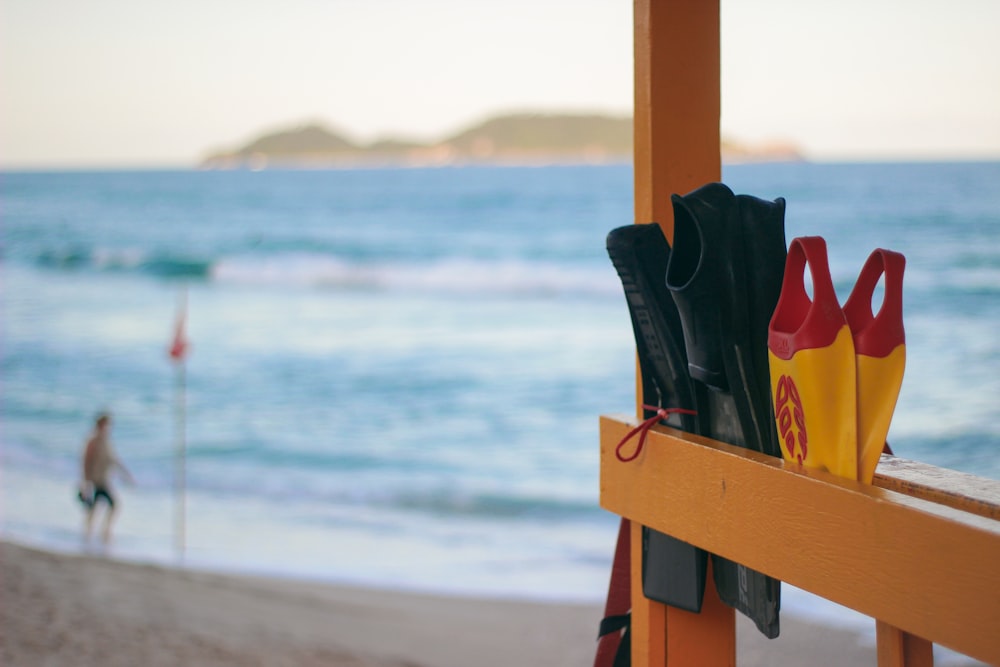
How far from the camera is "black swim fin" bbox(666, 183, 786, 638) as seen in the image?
1200mm

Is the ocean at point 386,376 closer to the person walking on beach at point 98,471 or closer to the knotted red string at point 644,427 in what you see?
the person walking on beach at point 98,471

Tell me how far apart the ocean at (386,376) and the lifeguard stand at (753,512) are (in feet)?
11.2

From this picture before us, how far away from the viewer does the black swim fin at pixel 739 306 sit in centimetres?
120

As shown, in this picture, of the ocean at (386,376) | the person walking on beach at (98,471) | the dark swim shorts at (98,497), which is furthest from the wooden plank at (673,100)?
the dark swim shorts at (98,497)

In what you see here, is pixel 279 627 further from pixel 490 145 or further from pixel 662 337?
pixel 490 145

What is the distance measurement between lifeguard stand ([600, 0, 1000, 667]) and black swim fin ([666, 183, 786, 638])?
0.22ft

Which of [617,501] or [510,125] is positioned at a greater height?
[510,125]

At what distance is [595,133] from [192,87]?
19986 millimetres

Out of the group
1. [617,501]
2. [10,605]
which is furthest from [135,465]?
[617,501]

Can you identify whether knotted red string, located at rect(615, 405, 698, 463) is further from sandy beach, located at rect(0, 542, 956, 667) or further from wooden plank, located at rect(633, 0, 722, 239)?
sandy beach, located at rect(0, 542, 956, 667)

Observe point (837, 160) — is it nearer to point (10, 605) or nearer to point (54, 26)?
point (54, 26)

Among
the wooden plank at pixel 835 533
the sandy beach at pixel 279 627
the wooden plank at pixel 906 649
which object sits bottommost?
the sandy beach at pixel 279 627

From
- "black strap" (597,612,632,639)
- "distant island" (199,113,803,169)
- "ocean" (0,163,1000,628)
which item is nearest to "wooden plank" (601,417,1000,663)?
"black strap" (597,612,632,639)

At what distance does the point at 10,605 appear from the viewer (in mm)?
4219
